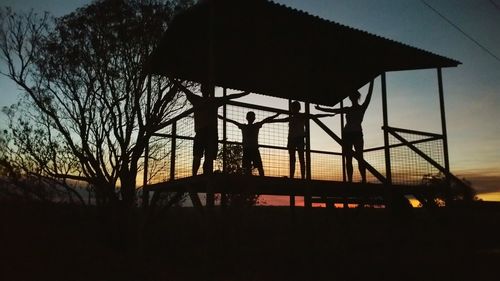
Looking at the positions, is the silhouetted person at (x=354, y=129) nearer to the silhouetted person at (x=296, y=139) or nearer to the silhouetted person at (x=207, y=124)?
the silhouetted person at (x=296, y=139)

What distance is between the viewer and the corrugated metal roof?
841cm

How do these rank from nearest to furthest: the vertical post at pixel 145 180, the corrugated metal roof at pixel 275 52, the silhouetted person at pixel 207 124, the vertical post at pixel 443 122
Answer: the silhouetted person at pixel 207 124
the corrugated metal roof at pixel 275 52
the vertical post at pixel 443 122
the vertical post at pixel 145 180

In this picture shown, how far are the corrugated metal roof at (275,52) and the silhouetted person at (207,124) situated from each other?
0.50 meters

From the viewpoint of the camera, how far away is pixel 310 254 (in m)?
9.80

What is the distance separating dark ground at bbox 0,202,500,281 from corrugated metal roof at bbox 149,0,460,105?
11.6 feet

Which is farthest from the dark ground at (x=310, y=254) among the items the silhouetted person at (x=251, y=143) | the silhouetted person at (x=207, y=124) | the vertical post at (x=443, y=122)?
the silhouetted person at (x=251, y=143)

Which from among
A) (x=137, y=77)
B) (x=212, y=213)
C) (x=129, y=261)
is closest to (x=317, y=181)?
(x=212, y=213)

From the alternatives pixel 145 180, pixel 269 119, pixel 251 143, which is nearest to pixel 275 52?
pixel 269 119

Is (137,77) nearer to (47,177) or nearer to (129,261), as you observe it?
(47,177)

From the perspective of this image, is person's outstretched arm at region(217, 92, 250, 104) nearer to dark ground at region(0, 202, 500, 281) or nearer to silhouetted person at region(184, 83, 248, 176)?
silhouetted person at region(184, 83, 248, 176)

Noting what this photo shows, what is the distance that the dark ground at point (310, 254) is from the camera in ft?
26.5

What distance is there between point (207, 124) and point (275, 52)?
340 cm

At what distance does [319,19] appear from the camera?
340 inches

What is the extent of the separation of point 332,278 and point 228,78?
5.84 meters
